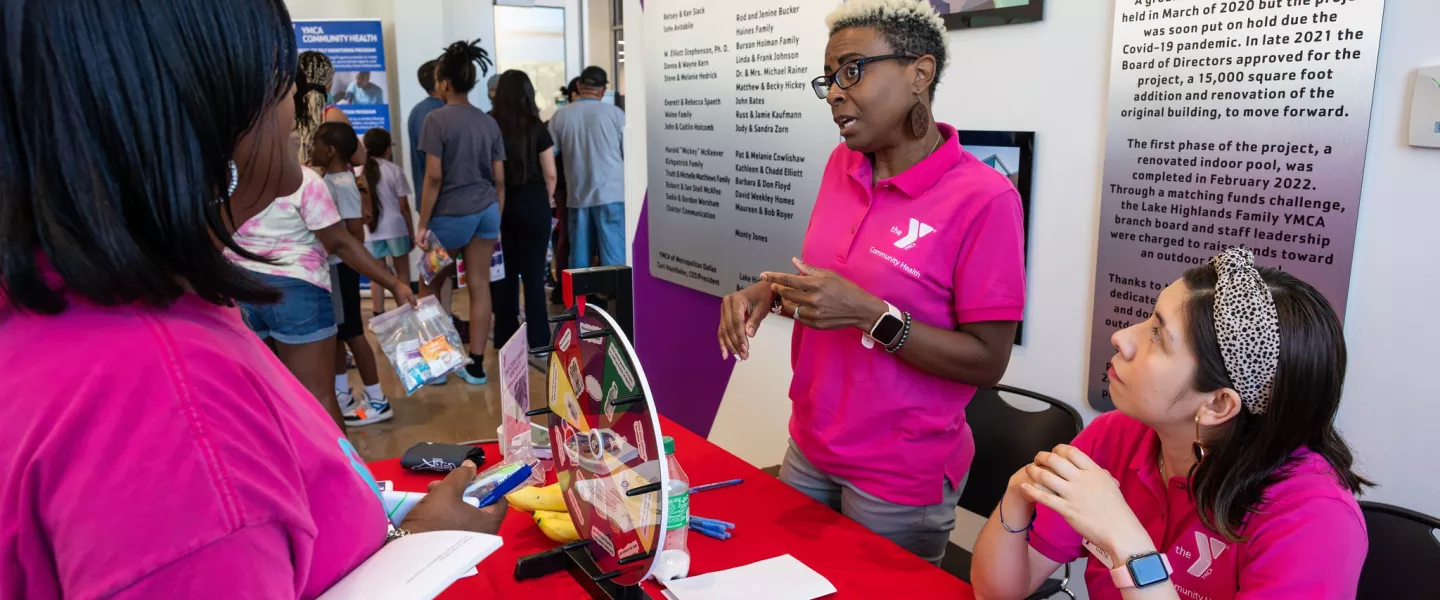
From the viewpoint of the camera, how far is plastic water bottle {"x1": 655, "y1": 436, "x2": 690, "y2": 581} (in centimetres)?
108

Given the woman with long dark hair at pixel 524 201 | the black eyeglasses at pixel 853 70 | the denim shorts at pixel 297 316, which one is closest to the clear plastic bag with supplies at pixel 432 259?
the woman with long dark hair at pixel 524 201

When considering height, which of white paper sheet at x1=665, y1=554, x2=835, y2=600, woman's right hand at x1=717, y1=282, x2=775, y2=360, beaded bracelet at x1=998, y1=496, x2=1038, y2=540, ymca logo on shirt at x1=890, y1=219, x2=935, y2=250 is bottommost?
white paper sheet at x1=665, y1=554, x2=835, y2=600

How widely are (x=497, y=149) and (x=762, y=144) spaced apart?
229 cm

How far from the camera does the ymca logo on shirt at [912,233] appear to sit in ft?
4.97

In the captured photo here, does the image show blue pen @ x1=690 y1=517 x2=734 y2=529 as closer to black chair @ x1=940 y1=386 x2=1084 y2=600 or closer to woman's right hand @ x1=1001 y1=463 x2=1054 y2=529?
woman's right hand @ x1=1001 y1=463 x2=1054 y2=529

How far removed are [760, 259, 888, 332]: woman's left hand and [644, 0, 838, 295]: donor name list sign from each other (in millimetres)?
1100

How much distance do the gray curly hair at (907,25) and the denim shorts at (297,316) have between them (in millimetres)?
2238

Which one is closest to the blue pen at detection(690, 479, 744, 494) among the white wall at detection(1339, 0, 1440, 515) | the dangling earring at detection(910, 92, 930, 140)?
the dangling earring at detection(910, 92, 930, 140)

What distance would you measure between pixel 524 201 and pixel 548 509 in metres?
3.69

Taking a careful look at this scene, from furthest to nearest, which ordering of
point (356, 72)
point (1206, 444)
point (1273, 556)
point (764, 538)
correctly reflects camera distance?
point (356, 72) < point (764, 538) < point (1206, 444) < point (1273, 556)

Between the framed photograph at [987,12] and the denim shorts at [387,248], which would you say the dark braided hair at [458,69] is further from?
the framed photograph at [987,12]

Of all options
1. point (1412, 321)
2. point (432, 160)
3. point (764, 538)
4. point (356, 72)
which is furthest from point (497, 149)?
point (1412, 321)

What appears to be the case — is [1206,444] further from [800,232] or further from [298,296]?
[298,296]

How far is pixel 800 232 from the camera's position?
2.67 m
